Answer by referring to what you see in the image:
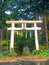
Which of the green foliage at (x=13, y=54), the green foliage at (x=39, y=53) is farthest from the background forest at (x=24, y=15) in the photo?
the green foliage at (x=13, y=54)

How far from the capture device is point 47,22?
2273cm

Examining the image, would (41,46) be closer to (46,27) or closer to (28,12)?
(46,27)

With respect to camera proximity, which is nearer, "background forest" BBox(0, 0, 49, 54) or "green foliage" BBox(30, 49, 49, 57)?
"green foliage" BBox(30, 49, 49, 57)

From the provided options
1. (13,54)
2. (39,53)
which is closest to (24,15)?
(39,53)

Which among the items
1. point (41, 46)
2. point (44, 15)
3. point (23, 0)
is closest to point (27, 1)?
point (23, 0)

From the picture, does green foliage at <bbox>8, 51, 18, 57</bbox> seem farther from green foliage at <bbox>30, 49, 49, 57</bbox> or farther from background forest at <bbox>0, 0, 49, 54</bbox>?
background forest at <bbox>0, 0, 49, 54</bbox>

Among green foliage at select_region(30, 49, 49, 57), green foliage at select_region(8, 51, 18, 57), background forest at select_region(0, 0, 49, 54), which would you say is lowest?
green foliage at select_region(30, 49, 49, 57)

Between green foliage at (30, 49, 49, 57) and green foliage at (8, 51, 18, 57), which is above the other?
green foliage at (8, 51, 18, 57)

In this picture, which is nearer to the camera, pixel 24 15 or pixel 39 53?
pixel 39 53

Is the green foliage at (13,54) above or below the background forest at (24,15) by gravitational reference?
below

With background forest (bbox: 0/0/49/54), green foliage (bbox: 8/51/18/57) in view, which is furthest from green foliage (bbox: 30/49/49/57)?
background forest (bbox: 0/0/49/54)

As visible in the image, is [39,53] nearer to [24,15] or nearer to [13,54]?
[13,54]

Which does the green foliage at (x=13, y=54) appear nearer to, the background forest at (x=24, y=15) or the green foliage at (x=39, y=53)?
the green foliage at (x=39, y=53)

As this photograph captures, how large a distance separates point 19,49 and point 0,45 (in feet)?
7.42
